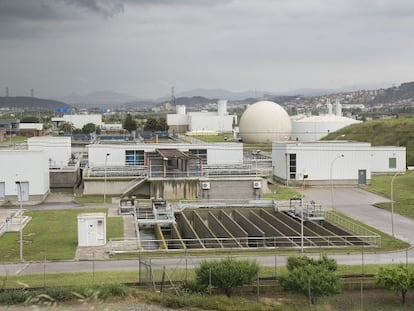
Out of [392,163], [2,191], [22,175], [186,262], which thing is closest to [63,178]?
[22,175]

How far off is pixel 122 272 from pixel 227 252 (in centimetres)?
578

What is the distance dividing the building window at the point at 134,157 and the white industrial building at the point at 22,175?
432 inches

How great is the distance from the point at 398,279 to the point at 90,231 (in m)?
14.5

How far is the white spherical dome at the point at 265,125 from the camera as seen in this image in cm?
8538

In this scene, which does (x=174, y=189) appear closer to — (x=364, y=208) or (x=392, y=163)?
(x=364, y=208)

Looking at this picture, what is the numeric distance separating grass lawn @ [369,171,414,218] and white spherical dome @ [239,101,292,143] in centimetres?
2817

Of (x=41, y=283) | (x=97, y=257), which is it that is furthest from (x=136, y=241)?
(x=41, y=283)

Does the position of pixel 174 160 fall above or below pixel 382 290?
above

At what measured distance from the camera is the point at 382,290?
21266 millimetres

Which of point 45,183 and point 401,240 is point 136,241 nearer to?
point 401,240

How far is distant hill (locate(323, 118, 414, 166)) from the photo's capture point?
72812 mm

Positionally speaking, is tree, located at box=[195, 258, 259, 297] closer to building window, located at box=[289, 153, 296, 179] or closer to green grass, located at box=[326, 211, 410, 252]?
green grass, located at box=[326, 211, 410, 252]

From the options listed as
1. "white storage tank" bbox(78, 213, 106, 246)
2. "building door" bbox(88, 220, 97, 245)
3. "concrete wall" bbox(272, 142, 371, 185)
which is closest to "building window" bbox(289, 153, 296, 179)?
"concrete wall" bbox(272, 142, 371, 185)

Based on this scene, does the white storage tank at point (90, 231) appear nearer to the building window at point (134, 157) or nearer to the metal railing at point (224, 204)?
the metal railing at point (224, 204)
